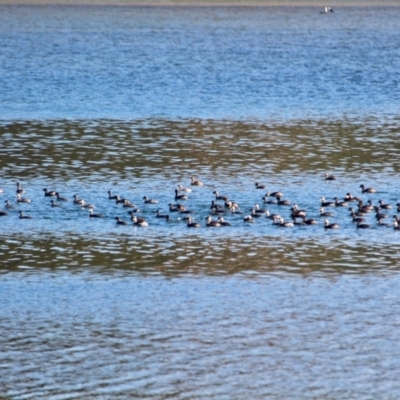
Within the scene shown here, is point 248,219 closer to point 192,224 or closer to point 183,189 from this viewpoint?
point 192,224

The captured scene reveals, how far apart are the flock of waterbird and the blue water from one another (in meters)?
14.5

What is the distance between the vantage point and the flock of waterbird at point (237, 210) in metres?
27.9

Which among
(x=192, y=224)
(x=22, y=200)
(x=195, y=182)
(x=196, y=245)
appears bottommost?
(x=196, y=245)

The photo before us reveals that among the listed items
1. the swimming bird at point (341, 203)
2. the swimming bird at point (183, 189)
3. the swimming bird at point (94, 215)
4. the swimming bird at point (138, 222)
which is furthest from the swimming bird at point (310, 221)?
the swimming bird at point (94, 215)

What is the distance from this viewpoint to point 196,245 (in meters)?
26.3

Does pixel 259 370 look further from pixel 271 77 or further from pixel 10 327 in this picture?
pixel 271 77

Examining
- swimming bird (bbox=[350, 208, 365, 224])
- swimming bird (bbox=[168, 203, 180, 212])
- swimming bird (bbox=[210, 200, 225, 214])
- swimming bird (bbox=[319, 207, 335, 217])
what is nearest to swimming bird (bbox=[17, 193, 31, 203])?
swimming bird (bbox=[168, 203, 180, 212])

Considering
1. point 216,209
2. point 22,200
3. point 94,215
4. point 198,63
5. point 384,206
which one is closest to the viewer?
point 94,215

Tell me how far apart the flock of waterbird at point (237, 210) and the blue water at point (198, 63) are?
47.6 feet

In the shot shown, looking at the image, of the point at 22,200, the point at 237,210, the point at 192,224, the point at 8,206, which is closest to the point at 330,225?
the point at 237,210

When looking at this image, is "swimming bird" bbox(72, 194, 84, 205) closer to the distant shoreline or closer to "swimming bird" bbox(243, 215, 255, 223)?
"swimming bird" bbox(243, 215, 255, 223)

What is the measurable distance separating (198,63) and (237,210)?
38580 mm

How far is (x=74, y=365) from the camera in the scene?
63.0 feet

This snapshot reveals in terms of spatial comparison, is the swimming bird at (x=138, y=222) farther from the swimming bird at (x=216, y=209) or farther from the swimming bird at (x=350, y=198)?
the swimming bird at (x=350, y=198)
